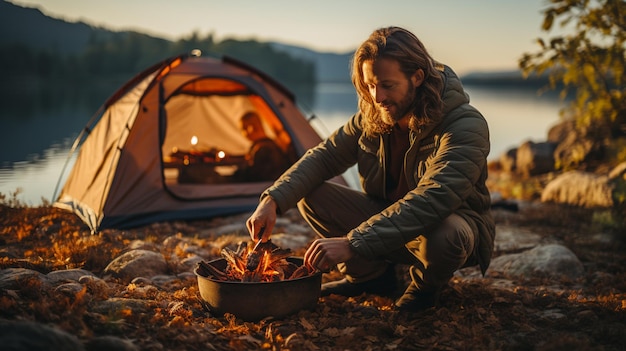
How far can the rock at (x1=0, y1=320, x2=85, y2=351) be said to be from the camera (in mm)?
2324

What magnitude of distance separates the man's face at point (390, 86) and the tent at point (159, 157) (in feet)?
12.2

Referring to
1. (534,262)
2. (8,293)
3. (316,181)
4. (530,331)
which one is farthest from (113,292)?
(534,262)

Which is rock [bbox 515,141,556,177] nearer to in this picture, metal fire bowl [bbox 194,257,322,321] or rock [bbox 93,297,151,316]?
metal fire bowl [bbox 194,257,322,321]

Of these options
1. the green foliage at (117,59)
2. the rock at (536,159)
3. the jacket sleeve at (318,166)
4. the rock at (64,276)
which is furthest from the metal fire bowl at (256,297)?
the green foliage at (117,59)

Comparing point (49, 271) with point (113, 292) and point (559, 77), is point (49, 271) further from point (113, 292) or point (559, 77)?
point (559, 77)

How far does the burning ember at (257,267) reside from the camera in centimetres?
361

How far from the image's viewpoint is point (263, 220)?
3.75 m

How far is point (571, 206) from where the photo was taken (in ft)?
25.2

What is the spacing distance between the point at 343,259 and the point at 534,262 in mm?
2632

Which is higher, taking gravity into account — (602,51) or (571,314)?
(602,51)

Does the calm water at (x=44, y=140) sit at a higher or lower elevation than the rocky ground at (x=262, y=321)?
lower

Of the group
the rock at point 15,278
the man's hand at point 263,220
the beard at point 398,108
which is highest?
the beard at point 398,108

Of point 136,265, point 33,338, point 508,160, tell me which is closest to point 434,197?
point 33,338

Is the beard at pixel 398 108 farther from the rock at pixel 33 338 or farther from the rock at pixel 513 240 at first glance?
the rock at pixel 513 240
